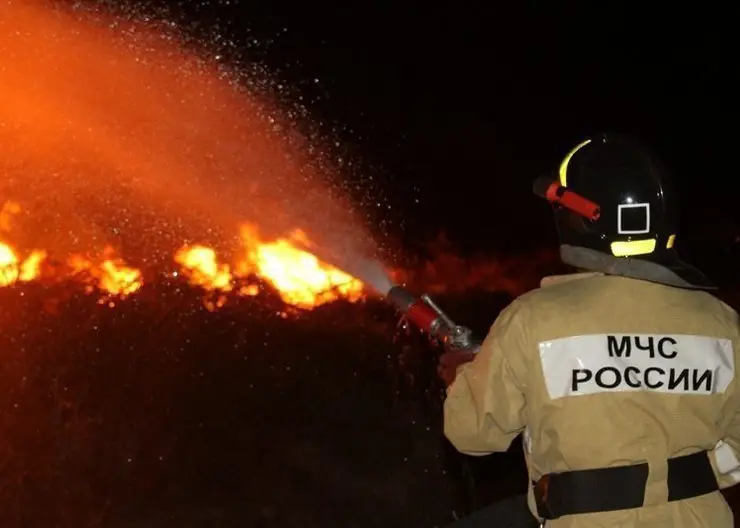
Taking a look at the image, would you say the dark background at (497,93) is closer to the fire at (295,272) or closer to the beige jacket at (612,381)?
the fire at (295,272)

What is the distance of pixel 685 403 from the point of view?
2215 mm

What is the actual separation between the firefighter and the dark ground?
2888 millimetres

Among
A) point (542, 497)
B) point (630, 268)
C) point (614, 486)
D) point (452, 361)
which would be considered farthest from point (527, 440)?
point (630, 268)

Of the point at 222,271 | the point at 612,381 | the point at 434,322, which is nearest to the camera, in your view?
the point at 612,381

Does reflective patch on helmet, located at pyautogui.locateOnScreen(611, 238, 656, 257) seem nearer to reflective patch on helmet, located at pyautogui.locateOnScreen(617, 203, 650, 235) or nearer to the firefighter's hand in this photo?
reflective patch on helmet, located at pyautogui.locateOnScreen(617, 203, 650, 235)

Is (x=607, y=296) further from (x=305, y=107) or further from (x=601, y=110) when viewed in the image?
(x=601, y=110)

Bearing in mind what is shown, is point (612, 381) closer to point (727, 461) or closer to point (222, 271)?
point (727, 461)

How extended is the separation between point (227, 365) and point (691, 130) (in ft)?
17.3

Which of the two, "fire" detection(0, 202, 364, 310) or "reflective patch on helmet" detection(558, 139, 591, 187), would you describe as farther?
"fire" detection(0, 202, 364, 310)

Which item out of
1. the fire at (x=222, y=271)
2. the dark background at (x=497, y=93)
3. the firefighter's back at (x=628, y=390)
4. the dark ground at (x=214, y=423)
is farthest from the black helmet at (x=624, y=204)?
the dark background at (x=497, y=93)

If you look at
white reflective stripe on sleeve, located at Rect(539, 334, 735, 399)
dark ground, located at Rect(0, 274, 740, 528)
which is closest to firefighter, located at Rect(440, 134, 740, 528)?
white reflective stripe on sleeve, located at Rect(539, 334, 735, 399)

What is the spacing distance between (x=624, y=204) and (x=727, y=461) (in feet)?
2.97

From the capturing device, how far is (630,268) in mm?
2264

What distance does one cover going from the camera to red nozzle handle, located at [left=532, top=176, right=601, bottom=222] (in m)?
2.25
